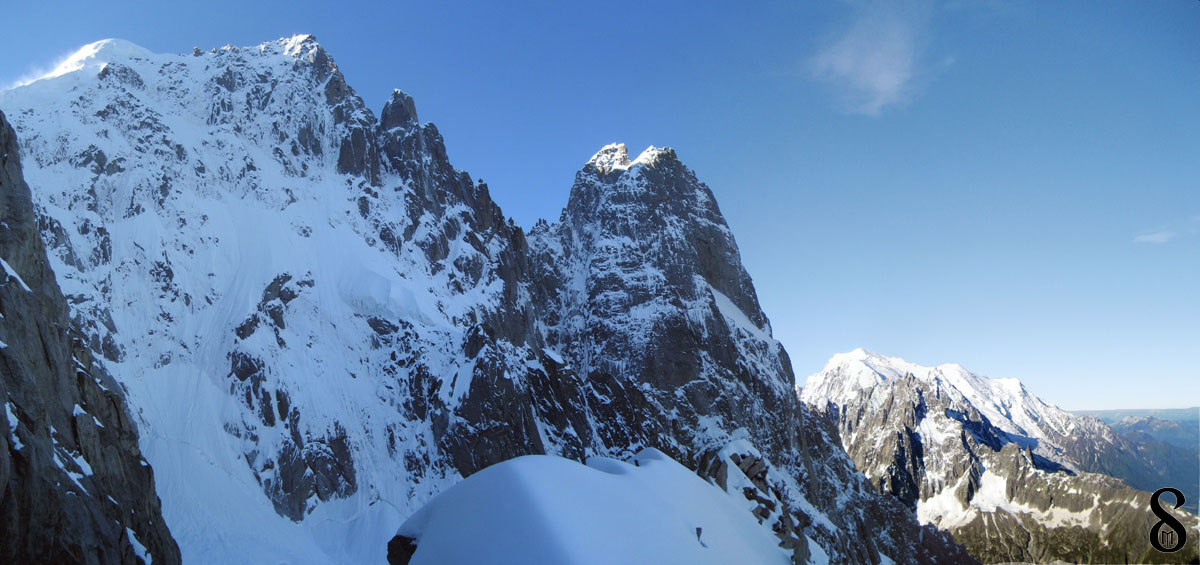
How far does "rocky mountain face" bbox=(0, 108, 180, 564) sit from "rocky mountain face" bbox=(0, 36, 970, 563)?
760 inches

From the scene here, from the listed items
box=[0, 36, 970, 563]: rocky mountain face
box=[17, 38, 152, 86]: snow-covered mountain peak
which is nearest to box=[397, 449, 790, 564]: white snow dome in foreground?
box=[0, 36, 970, 563]: rocky mountain face

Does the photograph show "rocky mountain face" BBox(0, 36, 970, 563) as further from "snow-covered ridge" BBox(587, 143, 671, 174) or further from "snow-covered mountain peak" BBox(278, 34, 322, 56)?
"snow-covered ridge" BBox(587, 143, 671, 174)

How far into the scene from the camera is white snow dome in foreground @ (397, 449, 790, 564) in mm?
11828

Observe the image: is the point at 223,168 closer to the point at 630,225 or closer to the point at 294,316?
the point at 294,316

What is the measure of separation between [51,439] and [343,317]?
162 ft

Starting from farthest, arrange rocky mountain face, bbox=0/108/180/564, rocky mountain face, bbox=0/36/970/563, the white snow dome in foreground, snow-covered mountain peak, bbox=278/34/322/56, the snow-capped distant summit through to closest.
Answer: the snow-capped distant summit < snow-covered mountain peak, bbox=278/34/322/56 < rocky mountain face, bbox=0/36/970/563 < rocky mountain face, bbox=0/108/180/564 < the white snow dome in foreground

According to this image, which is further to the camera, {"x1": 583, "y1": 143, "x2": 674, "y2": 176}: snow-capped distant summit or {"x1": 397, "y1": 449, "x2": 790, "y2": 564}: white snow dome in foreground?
{"x1": 583, "y1": 143, "x2": 674, "y2": 176}: snow-capped distant summit

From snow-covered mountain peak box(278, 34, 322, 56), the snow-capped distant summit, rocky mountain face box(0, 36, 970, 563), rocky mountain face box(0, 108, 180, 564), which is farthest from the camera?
the snow-capped distant summit

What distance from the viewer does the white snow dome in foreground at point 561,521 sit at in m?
11.8

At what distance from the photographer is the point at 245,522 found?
5744 centimetres

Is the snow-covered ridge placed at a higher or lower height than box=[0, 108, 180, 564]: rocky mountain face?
higher

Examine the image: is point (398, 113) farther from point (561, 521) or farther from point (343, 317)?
point (561, 521)

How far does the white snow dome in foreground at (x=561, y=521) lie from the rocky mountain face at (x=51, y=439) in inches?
818

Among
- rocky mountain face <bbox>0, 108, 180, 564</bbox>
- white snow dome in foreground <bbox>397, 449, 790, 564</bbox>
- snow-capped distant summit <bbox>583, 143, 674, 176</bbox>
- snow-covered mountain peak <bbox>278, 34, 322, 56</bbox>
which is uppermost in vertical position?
snow-covered mountain peak <bbox>278, 34, 322, 56</bbox>
